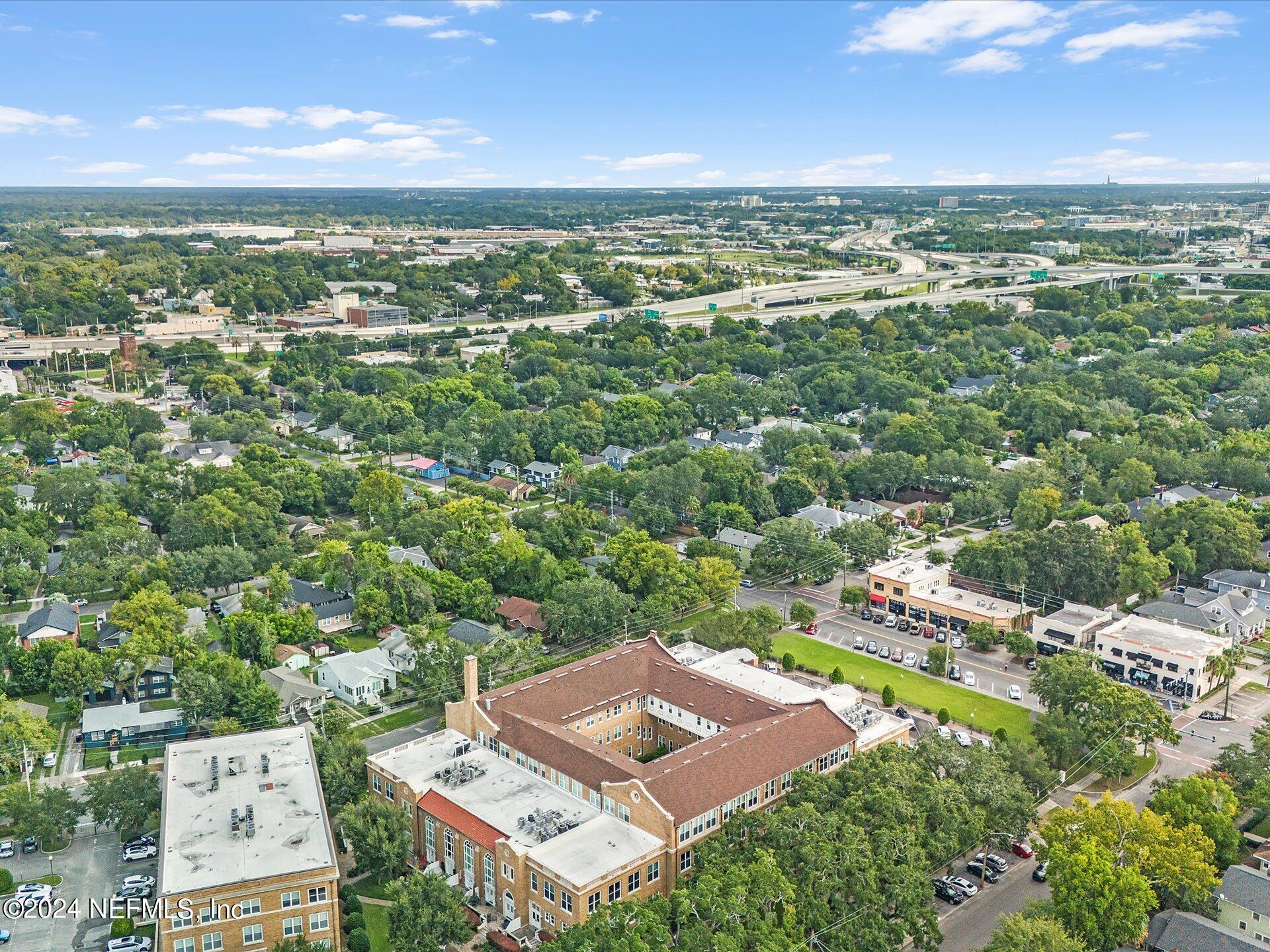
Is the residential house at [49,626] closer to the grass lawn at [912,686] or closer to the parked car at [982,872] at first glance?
the grass lawn at [912,686]

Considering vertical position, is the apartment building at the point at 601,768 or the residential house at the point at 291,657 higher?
the apartment building at the point at 601,768

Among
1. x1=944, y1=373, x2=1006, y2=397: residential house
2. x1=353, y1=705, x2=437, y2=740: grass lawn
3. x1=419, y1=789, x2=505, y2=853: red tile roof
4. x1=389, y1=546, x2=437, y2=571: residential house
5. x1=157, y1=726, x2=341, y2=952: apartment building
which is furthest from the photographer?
x1=944, y1=373, x2=1006, y2=397: residential house

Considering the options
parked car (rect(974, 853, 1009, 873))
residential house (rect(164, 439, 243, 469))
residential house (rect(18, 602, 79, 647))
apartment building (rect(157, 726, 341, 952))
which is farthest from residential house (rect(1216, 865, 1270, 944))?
residential house (rect(164, 439, 243, 469))

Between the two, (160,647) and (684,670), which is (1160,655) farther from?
(160,647)

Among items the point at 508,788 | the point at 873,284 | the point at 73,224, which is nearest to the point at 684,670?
the point at 508,788

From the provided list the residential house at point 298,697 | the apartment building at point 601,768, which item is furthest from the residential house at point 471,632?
the apartment building at point 601,768

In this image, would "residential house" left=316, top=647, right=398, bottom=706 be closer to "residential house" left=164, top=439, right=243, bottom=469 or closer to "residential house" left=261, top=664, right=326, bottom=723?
"residential house" left=261, top=664, right=326, bottom=723

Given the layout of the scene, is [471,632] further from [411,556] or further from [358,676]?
[411,556]
